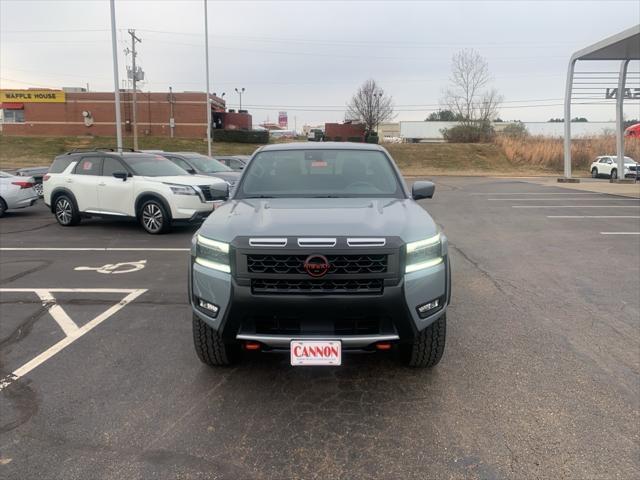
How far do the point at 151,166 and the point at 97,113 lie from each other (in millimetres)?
49670

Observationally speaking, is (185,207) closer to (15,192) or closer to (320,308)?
(15,192)

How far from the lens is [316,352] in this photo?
10.4 ft

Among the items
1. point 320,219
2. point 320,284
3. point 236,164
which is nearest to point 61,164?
point 236,164

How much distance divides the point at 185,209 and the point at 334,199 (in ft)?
21.1

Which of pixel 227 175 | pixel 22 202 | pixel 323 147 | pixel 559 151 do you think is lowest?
pixel 22 202

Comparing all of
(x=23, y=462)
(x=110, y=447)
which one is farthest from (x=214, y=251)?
(x=23, y=462)

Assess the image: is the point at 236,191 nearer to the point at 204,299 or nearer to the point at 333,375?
the point at 204,299


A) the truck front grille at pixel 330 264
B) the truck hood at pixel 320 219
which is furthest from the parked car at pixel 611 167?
the truck front grille at pixel 330 264

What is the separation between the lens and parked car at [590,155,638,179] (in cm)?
3066

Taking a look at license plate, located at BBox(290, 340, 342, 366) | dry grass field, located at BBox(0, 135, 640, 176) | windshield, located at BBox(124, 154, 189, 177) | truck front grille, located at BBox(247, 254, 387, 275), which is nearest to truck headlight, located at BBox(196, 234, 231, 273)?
truck front grille, located at BBox(247, 254, 387, 275)

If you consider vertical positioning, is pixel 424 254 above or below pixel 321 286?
above

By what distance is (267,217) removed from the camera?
12.0 feet

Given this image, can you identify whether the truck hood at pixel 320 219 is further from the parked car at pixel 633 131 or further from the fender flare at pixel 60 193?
the parked car at pixel 633 131

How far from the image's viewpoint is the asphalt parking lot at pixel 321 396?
2.82 m
